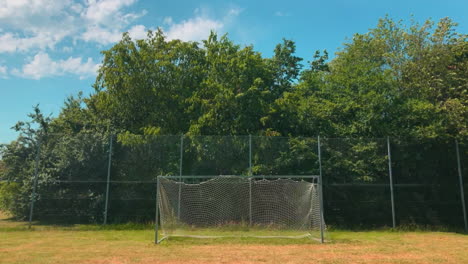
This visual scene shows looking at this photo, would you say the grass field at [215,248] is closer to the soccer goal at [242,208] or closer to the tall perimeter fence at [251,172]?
the soccer goal at [242,208]

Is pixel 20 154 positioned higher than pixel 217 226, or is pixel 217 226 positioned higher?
pixel 20 154

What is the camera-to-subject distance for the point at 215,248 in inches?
348

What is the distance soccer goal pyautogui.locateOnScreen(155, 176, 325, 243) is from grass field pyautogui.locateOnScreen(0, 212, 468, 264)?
2.82 feet

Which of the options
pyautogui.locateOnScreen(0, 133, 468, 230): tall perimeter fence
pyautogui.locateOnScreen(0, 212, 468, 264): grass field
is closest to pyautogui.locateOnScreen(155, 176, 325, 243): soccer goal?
pyautogui.locateOnScreen(0, 212, 468, 264): grass field

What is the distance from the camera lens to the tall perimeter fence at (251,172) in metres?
12.6

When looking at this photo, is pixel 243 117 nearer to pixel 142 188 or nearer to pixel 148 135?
pixel 148 135

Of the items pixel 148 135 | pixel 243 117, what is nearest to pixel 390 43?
pixel 243 117

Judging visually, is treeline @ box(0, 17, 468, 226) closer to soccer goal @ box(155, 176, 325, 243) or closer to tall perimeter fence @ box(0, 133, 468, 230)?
tall perimeter fence @ box(0, 133, 468, 230)

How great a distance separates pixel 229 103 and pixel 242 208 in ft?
14.7

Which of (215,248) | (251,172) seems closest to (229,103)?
(251,172)

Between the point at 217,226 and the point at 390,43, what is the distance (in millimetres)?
13907

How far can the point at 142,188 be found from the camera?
12.8 m

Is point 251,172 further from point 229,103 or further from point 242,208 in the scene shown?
point 229,103

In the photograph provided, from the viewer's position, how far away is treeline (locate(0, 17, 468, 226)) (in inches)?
514
